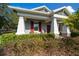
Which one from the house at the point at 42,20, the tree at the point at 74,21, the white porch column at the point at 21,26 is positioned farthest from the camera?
the house at the point at 42,20

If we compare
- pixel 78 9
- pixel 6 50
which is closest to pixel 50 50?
pixel 6 50

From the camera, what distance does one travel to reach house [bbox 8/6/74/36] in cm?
1159

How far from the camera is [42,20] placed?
12992 mm

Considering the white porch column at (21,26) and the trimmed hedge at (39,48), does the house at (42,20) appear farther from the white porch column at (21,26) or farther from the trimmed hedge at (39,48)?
the trimmed hedge at (39,48)

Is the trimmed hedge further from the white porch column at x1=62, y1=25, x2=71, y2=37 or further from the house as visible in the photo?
the house

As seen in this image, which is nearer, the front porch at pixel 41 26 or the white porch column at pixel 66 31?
the white porch column at pixel 66 31

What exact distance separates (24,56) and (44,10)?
5662 mm

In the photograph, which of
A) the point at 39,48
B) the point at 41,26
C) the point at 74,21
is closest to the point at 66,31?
the point at 74,21

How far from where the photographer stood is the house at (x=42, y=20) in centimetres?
1159

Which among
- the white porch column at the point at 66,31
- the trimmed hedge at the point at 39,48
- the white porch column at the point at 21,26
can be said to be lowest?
the trimmed hedge at the point at 39,48

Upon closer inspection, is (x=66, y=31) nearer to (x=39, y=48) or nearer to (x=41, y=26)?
(x=41, y=26)

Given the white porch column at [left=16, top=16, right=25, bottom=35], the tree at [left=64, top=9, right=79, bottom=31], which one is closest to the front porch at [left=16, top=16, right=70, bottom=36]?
the white porch column at [left=16, top=16, right=25, bottom=35]

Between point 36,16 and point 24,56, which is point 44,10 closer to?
point 36,16

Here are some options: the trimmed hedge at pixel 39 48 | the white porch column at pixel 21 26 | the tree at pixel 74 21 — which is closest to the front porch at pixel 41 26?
the white porch column at pixel 21 26
